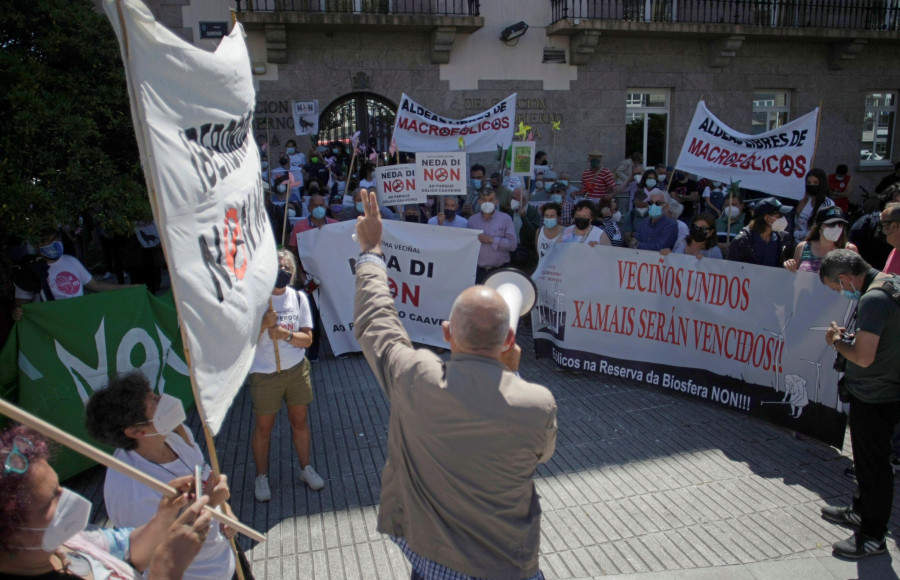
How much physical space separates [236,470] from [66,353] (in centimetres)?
145

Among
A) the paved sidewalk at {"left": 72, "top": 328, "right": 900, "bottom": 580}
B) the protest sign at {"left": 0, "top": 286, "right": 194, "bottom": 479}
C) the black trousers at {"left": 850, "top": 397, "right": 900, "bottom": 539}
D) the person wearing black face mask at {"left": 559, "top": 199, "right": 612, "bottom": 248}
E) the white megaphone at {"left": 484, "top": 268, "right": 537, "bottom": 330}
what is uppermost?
the white megaphone at {"left": 484, "top": 268, "right": 537, "bottom": 330}

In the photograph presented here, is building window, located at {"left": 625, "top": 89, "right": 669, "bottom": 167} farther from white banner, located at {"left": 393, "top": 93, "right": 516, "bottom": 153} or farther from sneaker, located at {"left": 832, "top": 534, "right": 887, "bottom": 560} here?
sneaker, located at {"left": 832, "top": 534, "right": 887, "bottom": 560}

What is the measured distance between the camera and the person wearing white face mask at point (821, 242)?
15.1ft

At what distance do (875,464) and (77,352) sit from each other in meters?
5.13

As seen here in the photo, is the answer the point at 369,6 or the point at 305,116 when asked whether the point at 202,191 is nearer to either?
the point at 305,116

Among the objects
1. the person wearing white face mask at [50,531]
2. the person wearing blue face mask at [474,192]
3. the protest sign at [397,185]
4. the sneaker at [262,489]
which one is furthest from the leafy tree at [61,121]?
the person wearing blue face mask at [474,192]

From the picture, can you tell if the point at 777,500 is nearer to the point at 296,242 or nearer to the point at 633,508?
the point at 633,508

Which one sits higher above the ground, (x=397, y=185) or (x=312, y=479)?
(x=397, y=185)

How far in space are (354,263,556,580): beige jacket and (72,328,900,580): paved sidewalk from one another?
1534 mm

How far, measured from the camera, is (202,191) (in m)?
2.00

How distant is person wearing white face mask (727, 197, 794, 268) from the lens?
573 centimetres

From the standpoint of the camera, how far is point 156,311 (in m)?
4.79

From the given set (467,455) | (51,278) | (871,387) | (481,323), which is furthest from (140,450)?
(871,387)

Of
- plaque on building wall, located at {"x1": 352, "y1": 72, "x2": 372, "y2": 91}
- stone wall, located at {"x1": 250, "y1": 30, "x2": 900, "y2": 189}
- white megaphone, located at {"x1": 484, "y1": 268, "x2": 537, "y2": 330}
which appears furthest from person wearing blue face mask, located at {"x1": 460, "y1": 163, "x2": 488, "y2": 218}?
white megaphone, located at {"x1": 484, "y1": 268, "x2": 537, "y2": 330}
